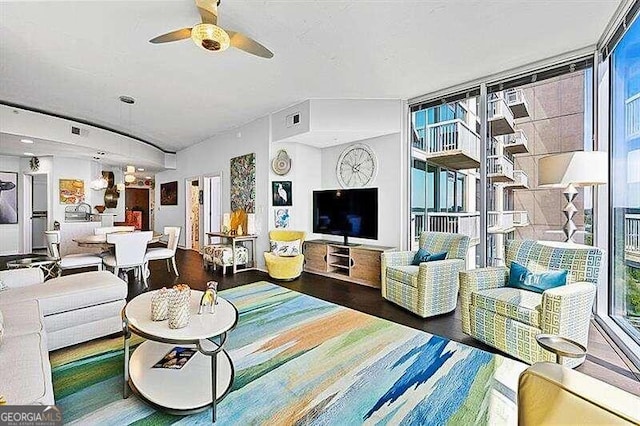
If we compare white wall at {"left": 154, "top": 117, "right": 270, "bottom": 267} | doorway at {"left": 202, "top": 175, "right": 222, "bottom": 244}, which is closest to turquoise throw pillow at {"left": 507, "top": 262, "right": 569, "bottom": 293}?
white wall at {"left": 154, "top": 117, "right": 270, "bottom": 267}

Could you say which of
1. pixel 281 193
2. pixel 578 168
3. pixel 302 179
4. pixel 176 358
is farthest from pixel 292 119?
pixel 176 358

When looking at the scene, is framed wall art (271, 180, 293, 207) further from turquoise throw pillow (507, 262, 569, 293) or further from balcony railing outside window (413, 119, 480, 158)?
turquoise throw pillow (507, 262, 569, 293)

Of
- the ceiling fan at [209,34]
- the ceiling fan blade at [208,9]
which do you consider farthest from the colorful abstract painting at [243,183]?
the ceiling fan blade at [208,9]

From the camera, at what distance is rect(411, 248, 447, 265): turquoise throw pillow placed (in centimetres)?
366

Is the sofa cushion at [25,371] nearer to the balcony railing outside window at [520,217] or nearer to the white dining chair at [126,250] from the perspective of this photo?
the white dining chair at [126,250]

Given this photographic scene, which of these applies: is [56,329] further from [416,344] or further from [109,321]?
[416,344]

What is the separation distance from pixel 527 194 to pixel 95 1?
4775 millimetres

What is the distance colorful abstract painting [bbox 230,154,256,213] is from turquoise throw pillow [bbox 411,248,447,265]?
3.32 meters

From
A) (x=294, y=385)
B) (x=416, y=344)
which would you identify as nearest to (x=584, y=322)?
(x=416, y=344)

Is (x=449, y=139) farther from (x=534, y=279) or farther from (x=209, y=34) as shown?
(x=209, y=34)

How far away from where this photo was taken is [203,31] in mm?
2398

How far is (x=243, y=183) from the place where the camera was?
249 inches

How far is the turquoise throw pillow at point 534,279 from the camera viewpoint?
101 inches

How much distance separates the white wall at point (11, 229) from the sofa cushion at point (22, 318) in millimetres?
7610
